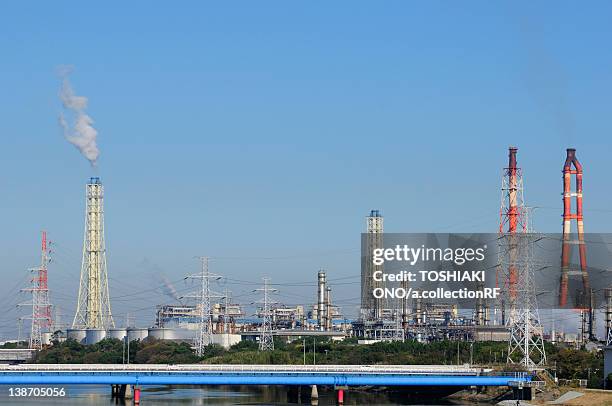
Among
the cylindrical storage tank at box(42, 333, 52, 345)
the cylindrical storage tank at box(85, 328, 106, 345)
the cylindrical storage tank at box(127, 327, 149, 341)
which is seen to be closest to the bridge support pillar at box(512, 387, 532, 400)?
the cylindrical storage tank at box(127, 327, 149, 341)

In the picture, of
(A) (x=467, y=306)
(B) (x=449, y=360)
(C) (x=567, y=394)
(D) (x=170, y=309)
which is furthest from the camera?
(D) (x=170, y=309)

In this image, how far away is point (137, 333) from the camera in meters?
94.2

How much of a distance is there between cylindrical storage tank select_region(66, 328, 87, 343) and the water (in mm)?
24150

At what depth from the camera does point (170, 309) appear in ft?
375

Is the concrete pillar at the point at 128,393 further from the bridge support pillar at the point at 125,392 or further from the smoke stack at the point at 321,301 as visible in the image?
the smoke stack at the point at 321,301

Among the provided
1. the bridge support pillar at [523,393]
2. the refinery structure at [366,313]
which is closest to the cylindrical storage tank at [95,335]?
the refinery structure at [366,313]

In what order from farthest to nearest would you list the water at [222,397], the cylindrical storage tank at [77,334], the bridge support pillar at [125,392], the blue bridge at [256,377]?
the cylindrical storage tank at [77,334] → the bridge support pillar at [125,392] → the water at [222,397] → the blue bridge at [256,377]

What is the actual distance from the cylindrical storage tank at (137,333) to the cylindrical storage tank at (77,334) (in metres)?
3.89

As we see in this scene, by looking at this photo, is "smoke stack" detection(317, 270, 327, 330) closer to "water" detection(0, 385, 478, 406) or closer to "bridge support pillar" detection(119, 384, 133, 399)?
"water" detection(0, 385, 478, 406)

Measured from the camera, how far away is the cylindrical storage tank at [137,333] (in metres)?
93.7

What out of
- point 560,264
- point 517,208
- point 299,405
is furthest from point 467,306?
point 299,405

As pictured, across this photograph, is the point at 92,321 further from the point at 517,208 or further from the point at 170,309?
the point at 517,208

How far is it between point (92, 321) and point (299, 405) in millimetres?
47338

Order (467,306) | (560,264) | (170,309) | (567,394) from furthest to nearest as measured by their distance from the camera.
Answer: (170,309) → (467,306) → (560,264) → (567,394)
